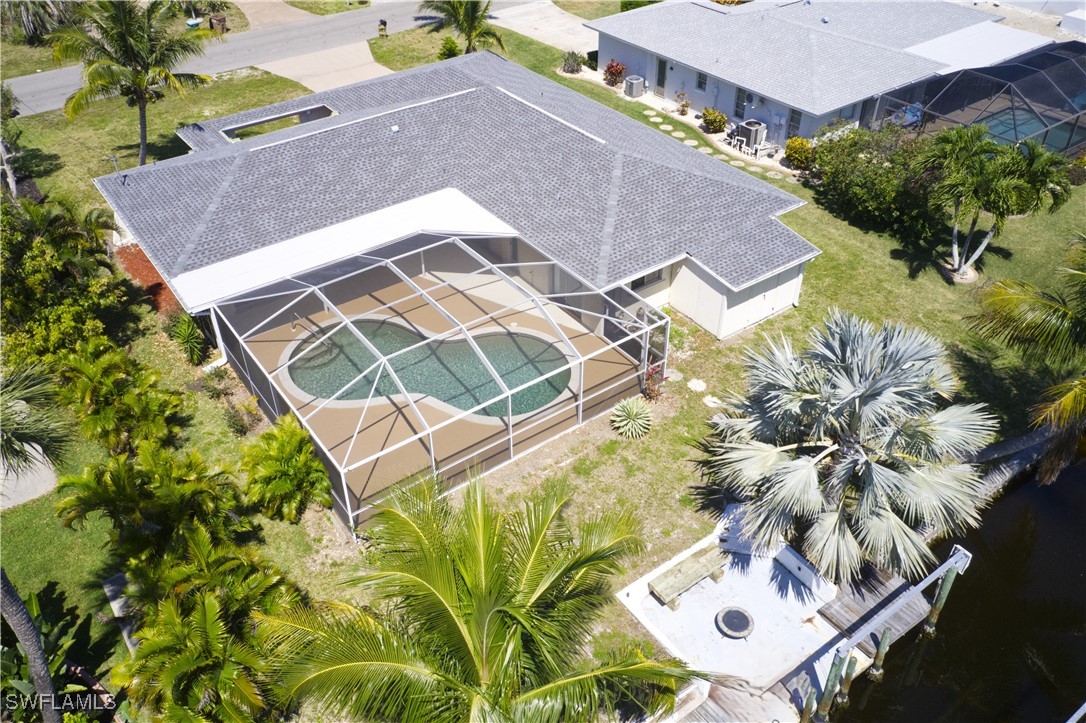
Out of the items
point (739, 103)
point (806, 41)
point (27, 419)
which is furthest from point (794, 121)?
point (27, 419)

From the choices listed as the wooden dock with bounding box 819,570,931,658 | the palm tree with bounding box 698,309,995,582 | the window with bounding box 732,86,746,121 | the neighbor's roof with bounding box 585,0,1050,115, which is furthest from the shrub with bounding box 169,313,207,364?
the window with bounding box 732,86,746,121

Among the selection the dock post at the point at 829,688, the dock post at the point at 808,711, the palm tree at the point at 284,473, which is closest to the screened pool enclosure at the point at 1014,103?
the dock post at the point at 829,688

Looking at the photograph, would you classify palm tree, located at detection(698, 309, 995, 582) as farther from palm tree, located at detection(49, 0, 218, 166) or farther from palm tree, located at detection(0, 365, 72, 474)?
palm tree, located at detection(49, 0, 218, 166)

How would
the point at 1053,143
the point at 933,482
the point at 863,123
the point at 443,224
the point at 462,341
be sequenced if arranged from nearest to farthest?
the point at 933,482, the point at 462,341, the point at 443,224, the point at 1053,143, the point at 863,123

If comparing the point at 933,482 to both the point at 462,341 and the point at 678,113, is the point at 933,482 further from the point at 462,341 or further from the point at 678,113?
the point at 678,113

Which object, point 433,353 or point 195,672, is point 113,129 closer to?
point 433,353

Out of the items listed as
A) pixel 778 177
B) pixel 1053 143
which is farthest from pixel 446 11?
pixel 1053 143
